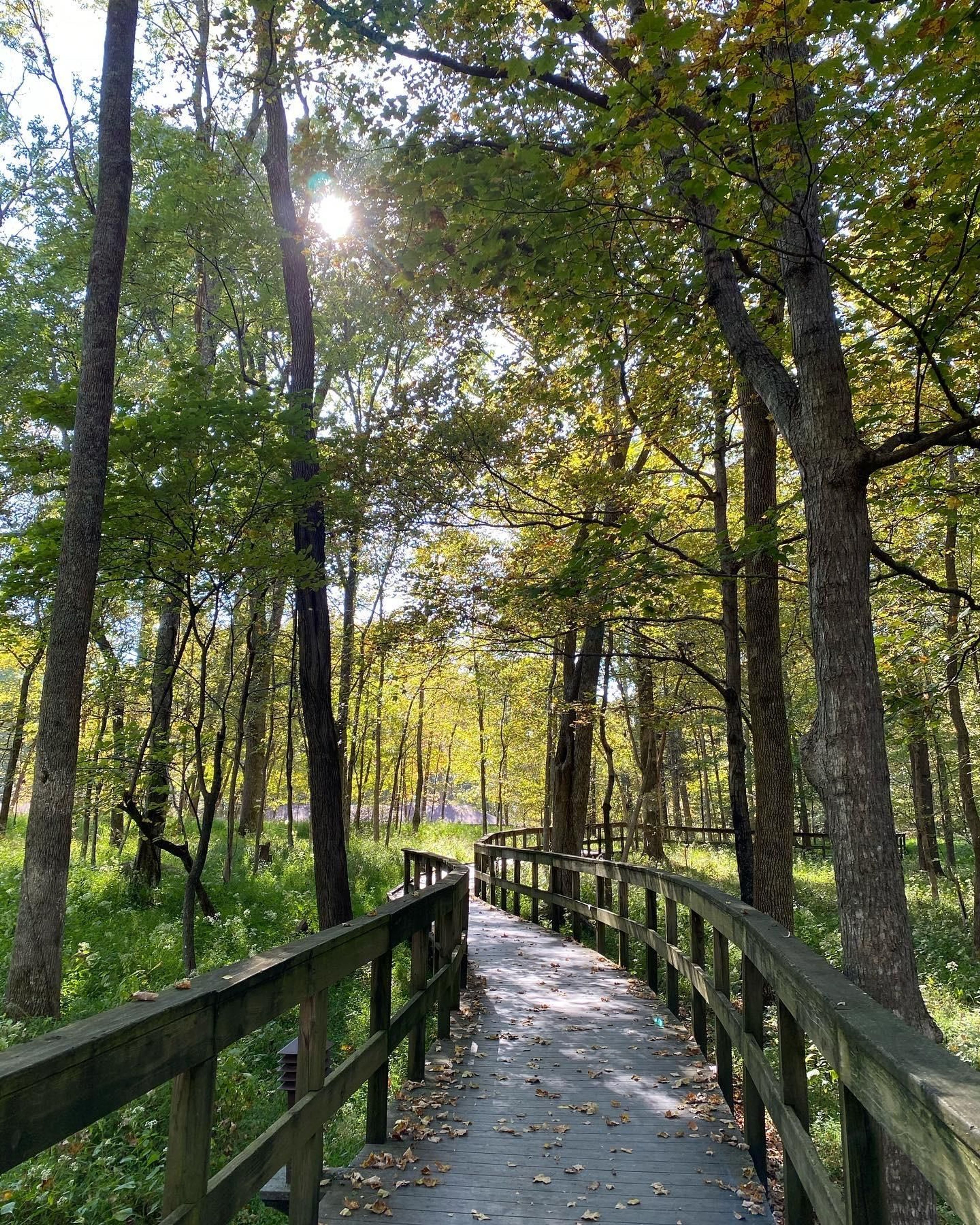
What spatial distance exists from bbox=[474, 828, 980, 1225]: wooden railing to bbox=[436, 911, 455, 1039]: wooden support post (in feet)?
5.31

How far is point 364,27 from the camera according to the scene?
17.9ft

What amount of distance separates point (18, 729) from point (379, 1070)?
18.4m

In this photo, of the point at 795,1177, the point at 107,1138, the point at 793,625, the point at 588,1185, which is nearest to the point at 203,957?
the point at 107,1138

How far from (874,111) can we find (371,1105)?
732 centimetres

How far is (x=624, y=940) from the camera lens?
823 centimetres

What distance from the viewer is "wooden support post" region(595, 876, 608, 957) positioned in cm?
885

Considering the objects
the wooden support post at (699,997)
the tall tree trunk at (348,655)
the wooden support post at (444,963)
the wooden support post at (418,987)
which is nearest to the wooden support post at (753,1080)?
the wooden support post at (699,997)

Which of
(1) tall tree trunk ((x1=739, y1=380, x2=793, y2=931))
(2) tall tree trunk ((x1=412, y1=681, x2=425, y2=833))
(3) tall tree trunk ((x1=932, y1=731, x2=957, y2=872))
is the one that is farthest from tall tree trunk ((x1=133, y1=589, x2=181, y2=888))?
(3) tall tree trunk ((x1=932, y1=731, x2=957, y2=872))

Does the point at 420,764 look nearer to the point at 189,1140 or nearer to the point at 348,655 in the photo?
the point at 348,655

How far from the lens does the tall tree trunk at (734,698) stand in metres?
10.0

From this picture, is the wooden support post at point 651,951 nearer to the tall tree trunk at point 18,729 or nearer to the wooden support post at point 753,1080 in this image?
the wooden support post at point 753,1080

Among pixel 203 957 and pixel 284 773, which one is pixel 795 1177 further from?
pixel 284 773

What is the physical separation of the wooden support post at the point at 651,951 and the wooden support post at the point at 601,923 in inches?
58.2

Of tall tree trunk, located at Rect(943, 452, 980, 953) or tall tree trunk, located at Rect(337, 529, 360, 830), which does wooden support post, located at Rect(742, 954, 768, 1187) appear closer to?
tall tree trunk, located at Rect(943, 452, 980, 953)
